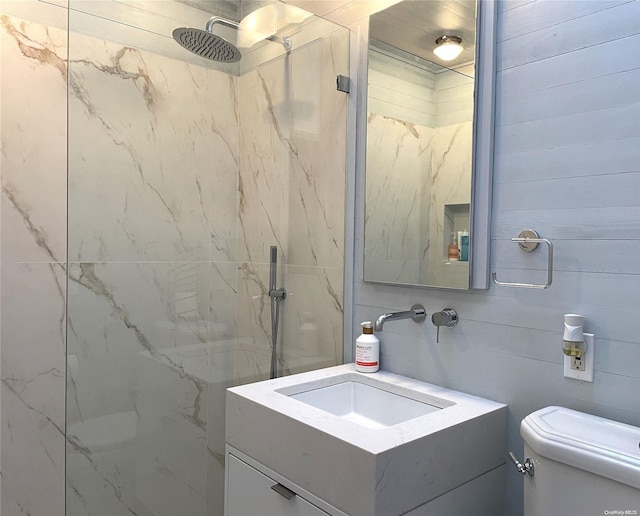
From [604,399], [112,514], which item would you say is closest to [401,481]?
[604,399]

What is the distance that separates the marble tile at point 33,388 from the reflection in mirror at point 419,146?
115 centimetres

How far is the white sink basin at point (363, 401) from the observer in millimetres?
1486

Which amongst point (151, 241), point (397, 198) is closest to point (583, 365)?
point (397, 198)

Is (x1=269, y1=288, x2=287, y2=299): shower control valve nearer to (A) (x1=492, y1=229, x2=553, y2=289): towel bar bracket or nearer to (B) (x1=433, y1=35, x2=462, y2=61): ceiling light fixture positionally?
(A) (x1=492, y1=229, x2=553, y2=289): towel bar bracket

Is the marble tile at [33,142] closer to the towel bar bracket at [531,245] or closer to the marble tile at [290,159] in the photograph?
the marble tile at [290,159]

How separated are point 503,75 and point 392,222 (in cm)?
55

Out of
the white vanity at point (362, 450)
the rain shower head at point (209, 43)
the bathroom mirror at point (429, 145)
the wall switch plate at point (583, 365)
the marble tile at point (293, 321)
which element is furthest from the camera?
the marble tile at point (293, 321)

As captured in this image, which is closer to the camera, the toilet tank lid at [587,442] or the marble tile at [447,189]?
the toilet tank lid at [587,442]

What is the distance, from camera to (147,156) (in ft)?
5.44

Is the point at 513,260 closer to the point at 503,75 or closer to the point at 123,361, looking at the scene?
the point at 503,75

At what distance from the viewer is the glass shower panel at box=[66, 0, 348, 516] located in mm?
1598

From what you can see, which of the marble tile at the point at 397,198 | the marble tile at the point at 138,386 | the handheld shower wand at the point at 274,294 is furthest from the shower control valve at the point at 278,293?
the marble tile at the point at 397,198

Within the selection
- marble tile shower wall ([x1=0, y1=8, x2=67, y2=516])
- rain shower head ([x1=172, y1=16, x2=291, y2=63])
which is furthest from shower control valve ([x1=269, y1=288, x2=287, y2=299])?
rain shower head ([x1=172, y1=16, x2=291, y2=63])

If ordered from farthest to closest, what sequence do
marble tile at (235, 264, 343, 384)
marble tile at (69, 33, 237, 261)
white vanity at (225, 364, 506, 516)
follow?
marble tile at (235, 264, 343, 384) < marble tile at (69, 33, 237, 261) < white vanity at (225, 364, 506, 516)
